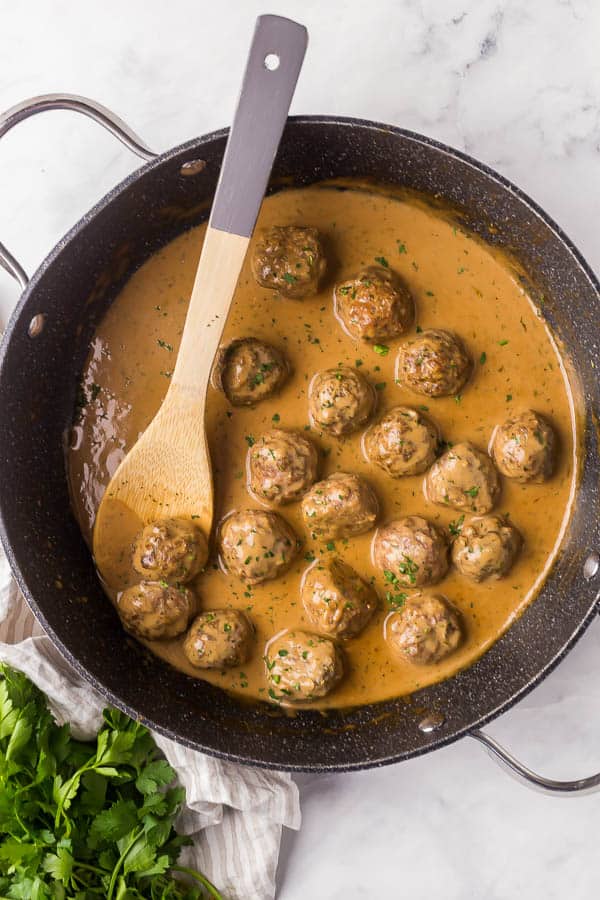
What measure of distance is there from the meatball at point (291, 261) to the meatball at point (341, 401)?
35 centimetres

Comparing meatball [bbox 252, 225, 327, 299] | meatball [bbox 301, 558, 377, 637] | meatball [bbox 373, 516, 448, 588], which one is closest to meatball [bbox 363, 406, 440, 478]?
meatball [bbox 373, 516, 448, 588]

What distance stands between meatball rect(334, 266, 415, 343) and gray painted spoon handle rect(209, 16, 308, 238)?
54 centimetres

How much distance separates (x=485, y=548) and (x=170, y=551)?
119 centimetres

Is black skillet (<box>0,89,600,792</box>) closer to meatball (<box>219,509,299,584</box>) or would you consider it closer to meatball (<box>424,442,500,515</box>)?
meatball (<box>424,442,500,515</box>)

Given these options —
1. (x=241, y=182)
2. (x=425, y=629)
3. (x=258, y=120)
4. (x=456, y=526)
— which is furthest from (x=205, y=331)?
(x=425, y=629)

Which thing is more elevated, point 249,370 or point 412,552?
point 249,370

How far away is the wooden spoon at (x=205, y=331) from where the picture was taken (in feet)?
9.55

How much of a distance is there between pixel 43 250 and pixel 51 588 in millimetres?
1394

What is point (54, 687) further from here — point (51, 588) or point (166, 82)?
point (166, 82)

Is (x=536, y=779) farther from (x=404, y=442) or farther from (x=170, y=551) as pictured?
(x=170, y=551)

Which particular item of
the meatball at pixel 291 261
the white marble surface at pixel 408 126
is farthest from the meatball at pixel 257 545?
the white marble surface at pixel 408 126

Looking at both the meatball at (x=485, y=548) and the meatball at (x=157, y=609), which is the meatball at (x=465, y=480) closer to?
the meatball at (x=485, y=548)

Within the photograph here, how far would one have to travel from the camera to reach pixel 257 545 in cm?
337

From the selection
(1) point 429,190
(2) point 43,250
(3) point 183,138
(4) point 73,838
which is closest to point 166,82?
(3) point 183,138
